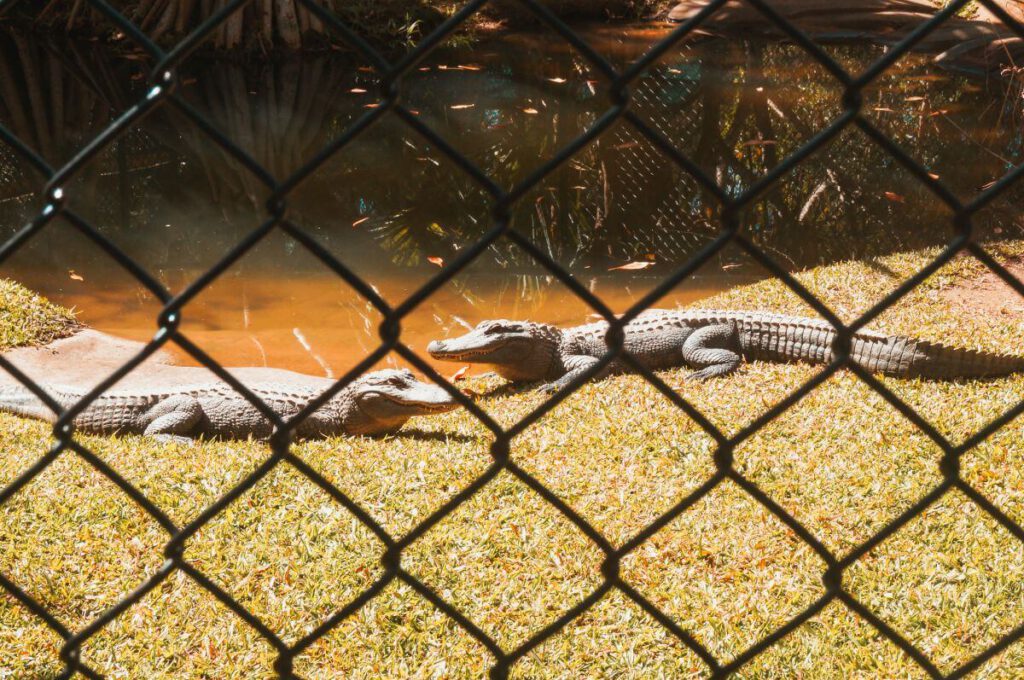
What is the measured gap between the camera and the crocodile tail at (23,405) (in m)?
4.63

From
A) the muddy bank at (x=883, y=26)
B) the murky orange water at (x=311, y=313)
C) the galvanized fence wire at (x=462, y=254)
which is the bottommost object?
the murky orange water at (x=311, y=313)

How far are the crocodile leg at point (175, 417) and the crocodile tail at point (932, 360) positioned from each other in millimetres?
3333

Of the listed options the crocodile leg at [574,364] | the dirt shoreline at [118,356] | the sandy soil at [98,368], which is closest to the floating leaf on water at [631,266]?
the crocodile leg at [574,364]

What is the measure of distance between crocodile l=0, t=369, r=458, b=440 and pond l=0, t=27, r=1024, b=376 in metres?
0.94

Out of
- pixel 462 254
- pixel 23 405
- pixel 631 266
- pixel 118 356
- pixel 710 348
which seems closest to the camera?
pixel 462 254

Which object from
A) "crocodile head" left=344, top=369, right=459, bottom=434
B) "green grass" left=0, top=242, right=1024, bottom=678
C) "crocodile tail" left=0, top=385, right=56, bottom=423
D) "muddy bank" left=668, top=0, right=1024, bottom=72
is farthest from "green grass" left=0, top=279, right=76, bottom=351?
"muddy bank" left=668, top=0, right=1024, bottom=72

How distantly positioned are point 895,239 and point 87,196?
6833 mm

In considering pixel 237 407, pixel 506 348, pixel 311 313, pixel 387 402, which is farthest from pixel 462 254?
pixel 311 313

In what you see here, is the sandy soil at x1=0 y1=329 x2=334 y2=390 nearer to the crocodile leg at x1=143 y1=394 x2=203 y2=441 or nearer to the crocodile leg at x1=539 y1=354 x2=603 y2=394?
the crocodile leg at x1=143 y1=394 x2=203 y2=441

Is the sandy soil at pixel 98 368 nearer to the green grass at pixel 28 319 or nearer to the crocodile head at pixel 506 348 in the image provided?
the green grass at pixel 28 319

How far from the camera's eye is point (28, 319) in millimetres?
5559

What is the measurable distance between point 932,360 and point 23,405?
4.51 metres

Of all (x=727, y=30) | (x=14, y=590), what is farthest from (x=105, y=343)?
(x=727, y=30)

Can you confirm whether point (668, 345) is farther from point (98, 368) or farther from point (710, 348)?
point (98, 368)
